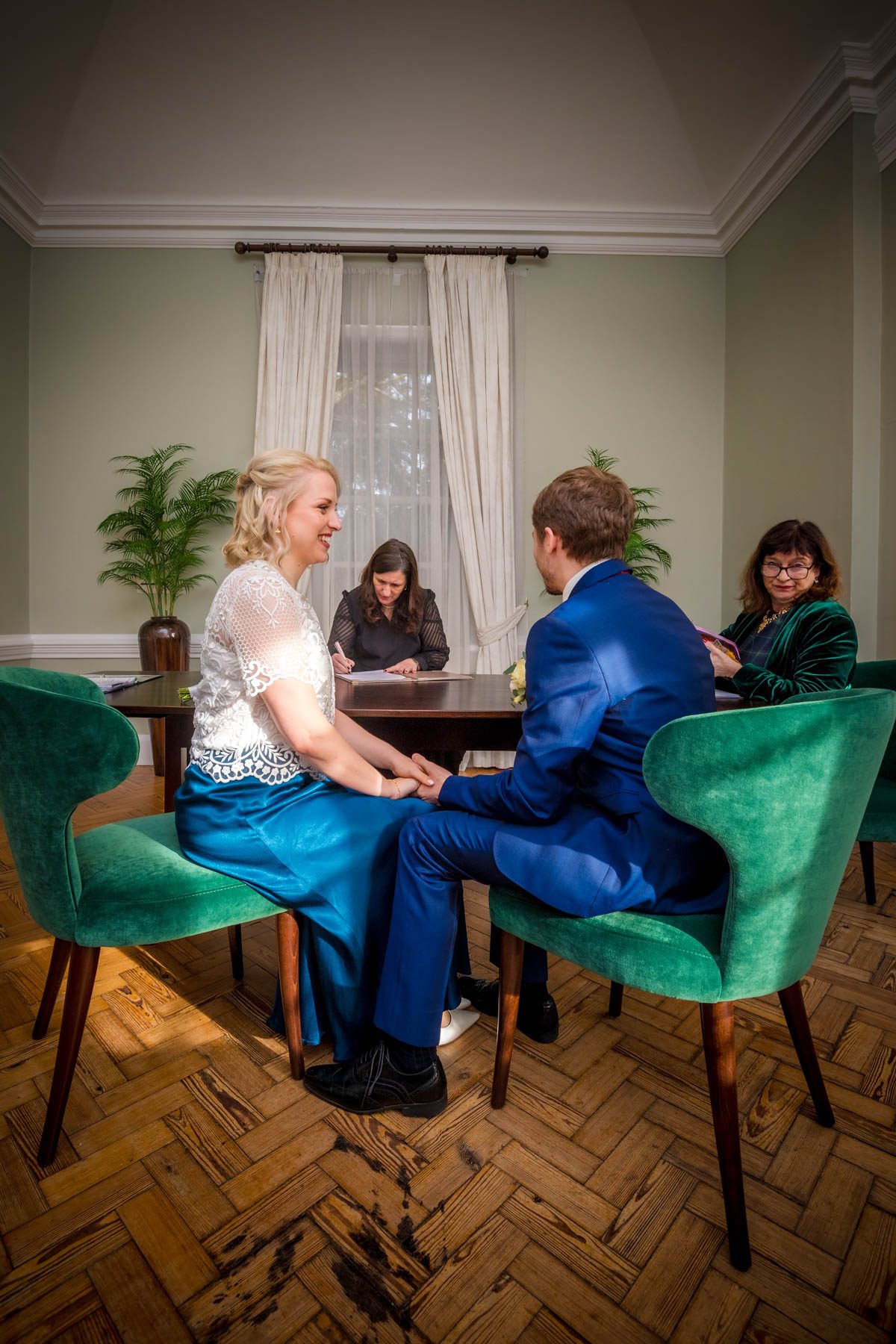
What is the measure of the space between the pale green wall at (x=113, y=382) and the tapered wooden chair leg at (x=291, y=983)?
365cm

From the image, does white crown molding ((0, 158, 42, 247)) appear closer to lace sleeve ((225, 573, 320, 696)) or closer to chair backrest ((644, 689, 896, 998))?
lace sleeve ((225, 573, 320, 696))

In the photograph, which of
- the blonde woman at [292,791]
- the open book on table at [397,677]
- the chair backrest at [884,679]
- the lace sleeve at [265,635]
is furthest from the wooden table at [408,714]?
the chair backrest at [884,679]

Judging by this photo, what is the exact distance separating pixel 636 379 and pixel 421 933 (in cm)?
450

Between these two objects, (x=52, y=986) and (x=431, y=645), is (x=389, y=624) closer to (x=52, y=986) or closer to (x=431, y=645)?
(x=431, y=645)

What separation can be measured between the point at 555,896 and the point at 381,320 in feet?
14.8

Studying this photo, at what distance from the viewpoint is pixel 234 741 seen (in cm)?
151

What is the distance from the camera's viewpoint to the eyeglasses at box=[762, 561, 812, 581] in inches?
93.9

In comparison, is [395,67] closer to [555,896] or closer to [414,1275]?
[555,896]

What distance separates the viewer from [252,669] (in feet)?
4.72

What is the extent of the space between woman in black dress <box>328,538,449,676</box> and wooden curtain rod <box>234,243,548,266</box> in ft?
7.76

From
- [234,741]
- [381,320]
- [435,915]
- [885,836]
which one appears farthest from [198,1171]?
[381,320]

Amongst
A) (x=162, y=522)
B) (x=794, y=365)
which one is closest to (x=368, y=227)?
(x=162, y=522)

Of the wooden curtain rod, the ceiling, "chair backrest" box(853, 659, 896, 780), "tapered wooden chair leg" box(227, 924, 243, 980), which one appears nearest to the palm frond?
the wooden curtain rod

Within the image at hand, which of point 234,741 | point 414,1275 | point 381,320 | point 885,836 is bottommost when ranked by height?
point 414,1275
